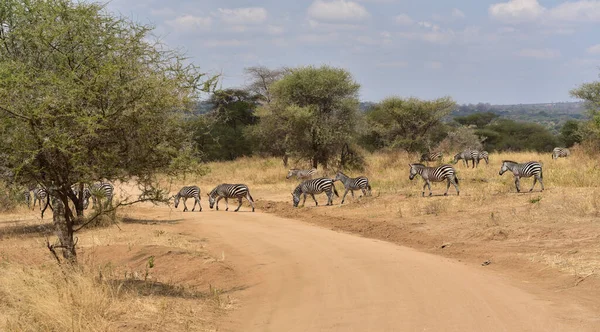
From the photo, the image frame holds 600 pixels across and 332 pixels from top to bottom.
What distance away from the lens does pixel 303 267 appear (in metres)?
11.8

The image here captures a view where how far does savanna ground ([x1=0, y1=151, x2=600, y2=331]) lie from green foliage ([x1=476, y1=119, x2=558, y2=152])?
3592cm

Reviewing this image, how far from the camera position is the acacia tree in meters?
A: 8.47

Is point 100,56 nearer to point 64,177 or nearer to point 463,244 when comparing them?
point 64,177

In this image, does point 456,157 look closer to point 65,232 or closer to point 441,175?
point 441,175

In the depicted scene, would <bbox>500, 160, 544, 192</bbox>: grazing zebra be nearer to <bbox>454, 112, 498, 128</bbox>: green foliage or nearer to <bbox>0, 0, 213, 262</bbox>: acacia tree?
<bbox>0, 0, 213, 262</bbox>: acacia tree

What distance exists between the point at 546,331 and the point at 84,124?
633cm

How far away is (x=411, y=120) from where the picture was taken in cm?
3862

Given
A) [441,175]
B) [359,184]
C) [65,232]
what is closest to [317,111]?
[359,184]

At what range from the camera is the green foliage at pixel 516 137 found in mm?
60347

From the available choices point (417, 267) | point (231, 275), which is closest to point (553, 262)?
point (417, 267)

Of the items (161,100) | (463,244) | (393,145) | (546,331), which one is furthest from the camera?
(393,145)

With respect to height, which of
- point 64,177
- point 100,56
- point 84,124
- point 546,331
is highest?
point 100,56

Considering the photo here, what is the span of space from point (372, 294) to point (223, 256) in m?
4.92

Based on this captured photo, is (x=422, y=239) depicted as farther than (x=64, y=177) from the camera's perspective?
Yes
